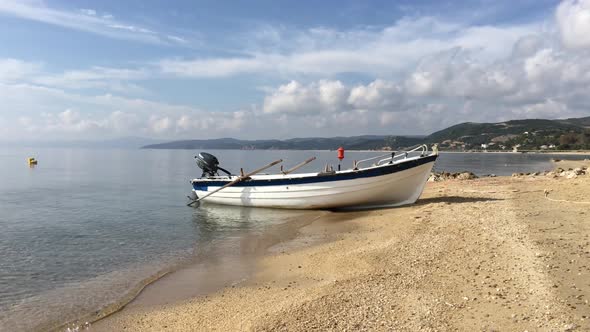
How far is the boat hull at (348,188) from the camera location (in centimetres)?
1869

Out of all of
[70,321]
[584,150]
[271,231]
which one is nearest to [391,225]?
[271,231]

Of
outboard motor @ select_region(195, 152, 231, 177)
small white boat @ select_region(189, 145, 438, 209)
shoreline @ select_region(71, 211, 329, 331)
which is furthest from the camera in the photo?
outboard motor @ select_region(195, 152, 231, 177)

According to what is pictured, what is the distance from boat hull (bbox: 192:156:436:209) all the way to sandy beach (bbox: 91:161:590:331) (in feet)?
15.7

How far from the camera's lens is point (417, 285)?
7805 mm

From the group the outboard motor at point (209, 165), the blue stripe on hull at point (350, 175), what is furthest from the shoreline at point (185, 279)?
the outboard motor at point (209, 165)

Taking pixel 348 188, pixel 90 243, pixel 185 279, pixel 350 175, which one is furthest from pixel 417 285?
pixel 90 243

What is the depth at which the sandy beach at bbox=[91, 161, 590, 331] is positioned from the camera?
20.5 ft

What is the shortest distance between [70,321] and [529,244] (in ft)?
35.0

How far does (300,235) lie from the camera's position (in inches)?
614

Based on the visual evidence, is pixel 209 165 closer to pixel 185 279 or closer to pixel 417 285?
pixel 185 279

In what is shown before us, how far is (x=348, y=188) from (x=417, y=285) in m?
11.7

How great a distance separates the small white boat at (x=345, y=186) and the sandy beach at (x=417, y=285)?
15.7 feet

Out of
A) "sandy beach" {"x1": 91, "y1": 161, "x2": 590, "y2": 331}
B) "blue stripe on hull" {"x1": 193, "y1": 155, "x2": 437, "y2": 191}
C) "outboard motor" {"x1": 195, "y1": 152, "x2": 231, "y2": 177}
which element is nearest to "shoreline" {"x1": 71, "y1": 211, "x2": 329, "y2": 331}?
"sandy beach" {"x1": 91, "y1": 161, "x2": 590, "y2": 331}

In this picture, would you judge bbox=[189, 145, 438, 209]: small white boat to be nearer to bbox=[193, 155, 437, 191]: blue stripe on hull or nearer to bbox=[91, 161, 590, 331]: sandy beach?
bbox=[193, 155, 437, 191]: blue stripe on hull
